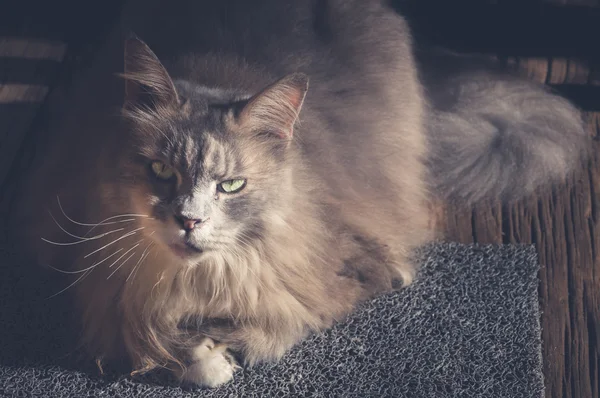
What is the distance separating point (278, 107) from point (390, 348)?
699 millimetres

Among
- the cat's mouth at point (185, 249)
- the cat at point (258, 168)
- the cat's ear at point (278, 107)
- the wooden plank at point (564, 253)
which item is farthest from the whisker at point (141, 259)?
the wooden plank at point (564, 253)

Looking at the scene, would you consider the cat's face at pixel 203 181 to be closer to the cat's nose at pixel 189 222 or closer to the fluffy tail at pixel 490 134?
the cat's nose at pixel 189 222

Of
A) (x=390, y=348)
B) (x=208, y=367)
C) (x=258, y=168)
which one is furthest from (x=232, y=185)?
(x=390, y=348)

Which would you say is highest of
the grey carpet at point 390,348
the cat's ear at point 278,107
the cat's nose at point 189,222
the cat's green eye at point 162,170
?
→ the cat's ear at point 278,107

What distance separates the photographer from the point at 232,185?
1.65 m

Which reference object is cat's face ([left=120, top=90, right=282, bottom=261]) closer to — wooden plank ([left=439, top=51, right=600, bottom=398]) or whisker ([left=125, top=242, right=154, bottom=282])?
whisker ([left=125, top=242, right=154, bottom=282])

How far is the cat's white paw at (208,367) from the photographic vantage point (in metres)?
1.87

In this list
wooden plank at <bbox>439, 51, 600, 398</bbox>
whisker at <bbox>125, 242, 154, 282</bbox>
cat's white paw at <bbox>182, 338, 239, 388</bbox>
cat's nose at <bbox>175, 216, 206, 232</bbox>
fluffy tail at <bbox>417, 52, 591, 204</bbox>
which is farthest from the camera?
fluffy tail at <bbox>417, 52, 591, 204</bbox>

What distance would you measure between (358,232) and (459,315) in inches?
13.6

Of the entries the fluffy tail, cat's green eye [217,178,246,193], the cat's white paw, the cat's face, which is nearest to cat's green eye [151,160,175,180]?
the cat's face

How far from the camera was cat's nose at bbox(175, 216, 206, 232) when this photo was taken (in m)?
1.57

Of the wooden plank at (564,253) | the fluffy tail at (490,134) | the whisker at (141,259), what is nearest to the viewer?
the whisker at (141,259)

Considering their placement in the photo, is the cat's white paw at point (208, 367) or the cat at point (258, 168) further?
the cat's white paw at point (208, 367)

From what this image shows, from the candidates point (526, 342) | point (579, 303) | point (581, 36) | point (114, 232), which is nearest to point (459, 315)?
point (526, 342)
